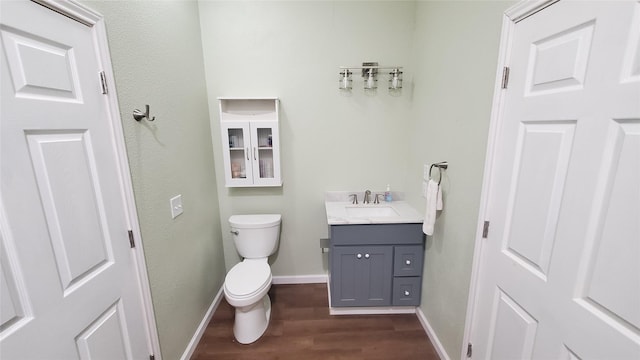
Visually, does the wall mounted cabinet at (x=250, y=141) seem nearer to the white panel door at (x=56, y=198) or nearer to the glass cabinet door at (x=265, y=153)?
the glass cabinet door at (x=265, y=153)

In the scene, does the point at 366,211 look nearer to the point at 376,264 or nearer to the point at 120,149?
the point at 376,264

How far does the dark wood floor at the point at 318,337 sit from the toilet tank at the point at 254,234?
53 cm

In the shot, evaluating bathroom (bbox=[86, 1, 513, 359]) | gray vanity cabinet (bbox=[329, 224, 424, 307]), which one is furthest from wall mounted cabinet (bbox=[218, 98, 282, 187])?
gray vanity cabinet (bbox=[329, 224, 424, 307])

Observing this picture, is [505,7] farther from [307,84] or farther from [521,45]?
[307,84]

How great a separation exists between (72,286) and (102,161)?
19.4 inches

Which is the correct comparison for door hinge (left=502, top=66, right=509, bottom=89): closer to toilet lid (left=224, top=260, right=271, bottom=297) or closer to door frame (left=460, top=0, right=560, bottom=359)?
door frame (left=460, top=0, right=560, bottom=359)

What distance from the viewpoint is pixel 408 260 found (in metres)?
1.85

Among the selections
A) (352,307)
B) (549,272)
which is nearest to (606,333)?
(549,272)

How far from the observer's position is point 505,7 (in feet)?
3.33

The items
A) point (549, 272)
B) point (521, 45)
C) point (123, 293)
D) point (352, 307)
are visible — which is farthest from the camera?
A: point (352, 307)

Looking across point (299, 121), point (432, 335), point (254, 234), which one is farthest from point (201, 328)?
point (299, 121)

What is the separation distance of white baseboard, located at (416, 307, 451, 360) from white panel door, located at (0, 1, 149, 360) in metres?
1.87

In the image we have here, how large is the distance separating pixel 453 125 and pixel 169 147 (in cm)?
180

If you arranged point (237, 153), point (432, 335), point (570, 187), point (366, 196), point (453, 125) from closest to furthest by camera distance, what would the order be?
point (570, 187), point (453, 125), point (432, 335), point (237, 153), point (366, 196)
